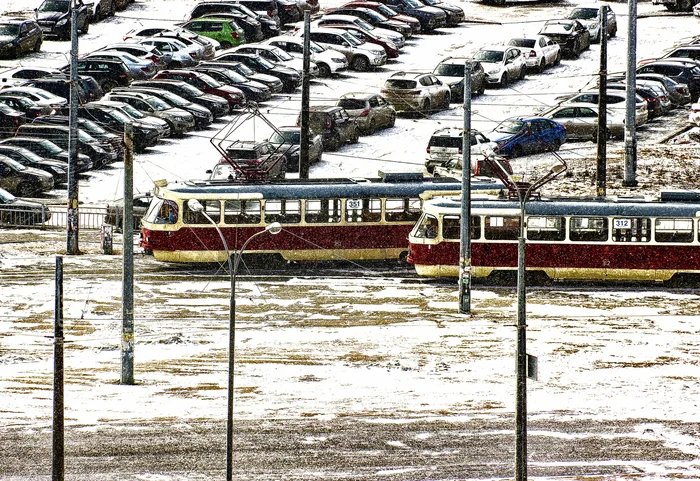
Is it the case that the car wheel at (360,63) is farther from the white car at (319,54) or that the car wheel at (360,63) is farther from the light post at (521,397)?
the light post at (521,397)

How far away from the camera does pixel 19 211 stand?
143ft

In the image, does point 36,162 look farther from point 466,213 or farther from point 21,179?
point 466,213

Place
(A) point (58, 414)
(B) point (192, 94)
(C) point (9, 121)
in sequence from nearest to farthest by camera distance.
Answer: (A) point (58, 414) < (C) point (9, 121) < (B) point (192, 94)

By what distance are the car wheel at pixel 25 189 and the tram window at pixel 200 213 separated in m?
8.31

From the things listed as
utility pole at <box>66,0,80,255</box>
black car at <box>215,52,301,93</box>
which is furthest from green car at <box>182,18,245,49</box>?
utility pole at <box>66,0,80,255</box>

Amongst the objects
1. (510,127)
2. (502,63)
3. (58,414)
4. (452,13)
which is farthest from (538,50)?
(58,414)

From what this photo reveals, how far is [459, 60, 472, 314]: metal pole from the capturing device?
113 ft

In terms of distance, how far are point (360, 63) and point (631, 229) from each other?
965 inches

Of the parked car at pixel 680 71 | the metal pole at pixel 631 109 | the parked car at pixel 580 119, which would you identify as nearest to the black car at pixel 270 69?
the parked car at pixel 580 119

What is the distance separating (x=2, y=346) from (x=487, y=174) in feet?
62.7

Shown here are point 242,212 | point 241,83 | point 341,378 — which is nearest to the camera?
point 341,378

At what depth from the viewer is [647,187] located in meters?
47.4

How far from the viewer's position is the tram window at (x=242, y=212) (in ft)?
129

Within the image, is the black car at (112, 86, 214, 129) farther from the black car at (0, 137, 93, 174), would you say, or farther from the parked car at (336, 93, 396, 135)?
the black car at (0, 137, 93, 174)
